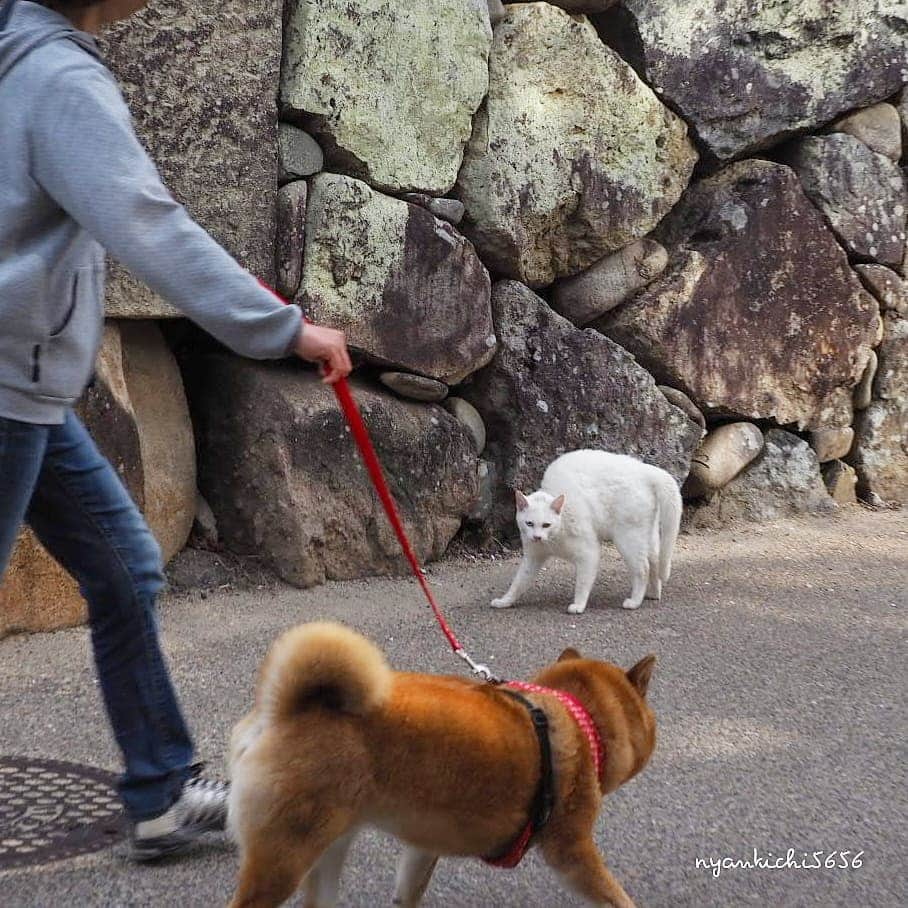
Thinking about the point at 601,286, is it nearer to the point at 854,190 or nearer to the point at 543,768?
the point at 854,190

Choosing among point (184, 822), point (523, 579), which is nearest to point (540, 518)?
point (523, 579)

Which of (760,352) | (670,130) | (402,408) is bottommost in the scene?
(402,408)

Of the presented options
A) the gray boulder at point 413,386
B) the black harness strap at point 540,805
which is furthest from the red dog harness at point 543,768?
the gray boulder at point 413,386

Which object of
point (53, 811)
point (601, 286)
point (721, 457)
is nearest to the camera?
point (53, 811)

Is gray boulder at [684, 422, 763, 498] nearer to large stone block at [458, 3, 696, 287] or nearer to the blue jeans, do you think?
large stone block at [458, 3, 696, 287]

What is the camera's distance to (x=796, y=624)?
4.45 m

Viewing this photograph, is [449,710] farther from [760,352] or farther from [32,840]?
[760,352]

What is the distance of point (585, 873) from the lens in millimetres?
2016

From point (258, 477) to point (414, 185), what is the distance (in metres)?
1.59

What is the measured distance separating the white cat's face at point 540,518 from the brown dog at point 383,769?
2.65 meters

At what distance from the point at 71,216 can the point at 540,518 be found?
3.07 meters

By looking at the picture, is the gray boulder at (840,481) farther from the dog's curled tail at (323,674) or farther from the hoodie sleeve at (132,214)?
the hoodie sleeve at (132,214)

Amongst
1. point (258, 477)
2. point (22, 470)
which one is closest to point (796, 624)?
point (258, 477)

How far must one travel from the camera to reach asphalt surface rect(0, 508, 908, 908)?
2.35 m
